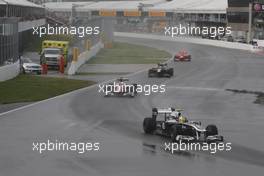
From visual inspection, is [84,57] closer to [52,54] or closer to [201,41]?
[52,54]

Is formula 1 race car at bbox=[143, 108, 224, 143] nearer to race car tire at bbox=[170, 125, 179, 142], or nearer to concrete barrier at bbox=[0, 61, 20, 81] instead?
race car tire at bbox=[170, 125, 179, 142]

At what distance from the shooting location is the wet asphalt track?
64.6 feet

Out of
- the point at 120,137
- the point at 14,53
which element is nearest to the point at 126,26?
the point at 14,53

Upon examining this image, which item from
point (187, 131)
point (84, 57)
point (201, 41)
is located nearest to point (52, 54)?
point (84, 57)

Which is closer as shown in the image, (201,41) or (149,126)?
(149,126)

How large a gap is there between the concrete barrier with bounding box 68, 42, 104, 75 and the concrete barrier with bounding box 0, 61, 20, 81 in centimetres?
581

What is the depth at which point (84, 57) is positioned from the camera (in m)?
66.2

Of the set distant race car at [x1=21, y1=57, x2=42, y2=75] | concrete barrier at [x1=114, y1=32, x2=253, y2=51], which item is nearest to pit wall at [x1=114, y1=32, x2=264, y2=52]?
concrete barrier at [x1=114, y1=32, x2=253, y2=51]

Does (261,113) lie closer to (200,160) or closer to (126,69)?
(200,160)

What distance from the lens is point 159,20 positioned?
155375 millimetres

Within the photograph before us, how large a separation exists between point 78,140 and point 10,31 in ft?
79.5

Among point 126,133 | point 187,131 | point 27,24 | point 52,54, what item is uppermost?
point 27,24

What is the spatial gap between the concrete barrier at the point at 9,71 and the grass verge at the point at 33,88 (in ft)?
1.24

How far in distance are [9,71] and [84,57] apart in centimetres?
2078
